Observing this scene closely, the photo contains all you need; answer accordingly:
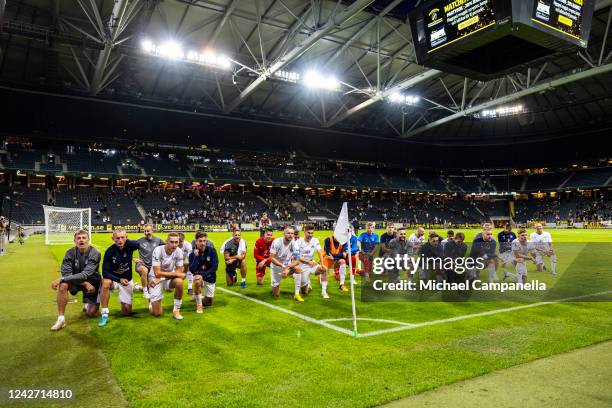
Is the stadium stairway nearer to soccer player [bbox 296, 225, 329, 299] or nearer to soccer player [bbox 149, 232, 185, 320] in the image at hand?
soccer player [bbox 296, 225, 329, 299]

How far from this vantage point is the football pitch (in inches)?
190

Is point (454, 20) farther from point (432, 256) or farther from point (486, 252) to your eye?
point (432, 256)

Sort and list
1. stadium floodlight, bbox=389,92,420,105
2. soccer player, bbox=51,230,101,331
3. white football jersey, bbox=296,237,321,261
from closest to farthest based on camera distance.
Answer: soccer player, bbox=51,230,101,331 → white football jersey, bbox=296,237,321,261 → stadium floodlight, bbox=389,92,420,105

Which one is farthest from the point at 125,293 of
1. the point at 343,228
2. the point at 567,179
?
the point at 567,179

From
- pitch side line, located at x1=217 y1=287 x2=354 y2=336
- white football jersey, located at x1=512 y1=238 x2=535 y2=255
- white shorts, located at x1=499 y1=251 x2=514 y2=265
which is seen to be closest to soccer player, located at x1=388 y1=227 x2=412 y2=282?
white shorts, located at x1=499 y1=251 x2=514 y2=265

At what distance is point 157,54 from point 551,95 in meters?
57.3

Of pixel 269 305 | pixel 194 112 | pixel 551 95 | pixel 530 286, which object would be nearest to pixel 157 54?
pixel 194 112

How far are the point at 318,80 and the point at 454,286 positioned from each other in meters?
35.2

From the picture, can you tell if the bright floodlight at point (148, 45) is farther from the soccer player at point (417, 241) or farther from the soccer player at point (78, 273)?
the soccer player at point (78, 273)

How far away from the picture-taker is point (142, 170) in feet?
176

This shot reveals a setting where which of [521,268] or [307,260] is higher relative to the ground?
[307,260]

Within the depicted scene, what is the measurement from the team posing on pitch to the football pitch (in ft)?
1.85

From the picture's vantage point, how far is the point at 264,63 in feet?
116

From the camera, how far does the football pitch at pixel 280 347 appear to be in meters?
4.82
